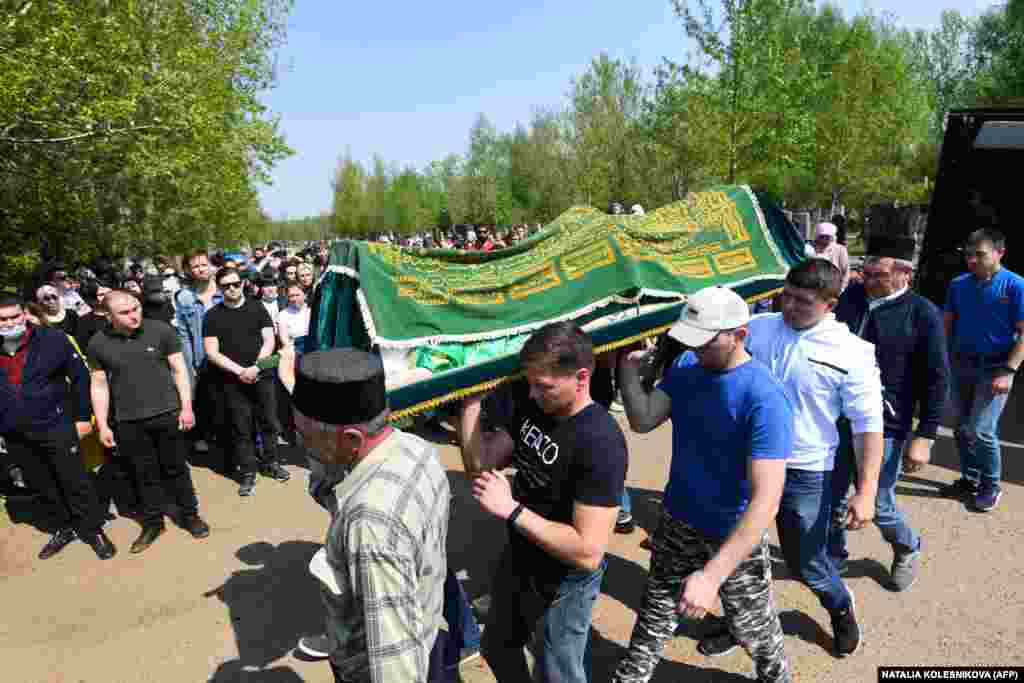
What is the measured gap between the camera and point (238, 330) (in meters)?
5.49

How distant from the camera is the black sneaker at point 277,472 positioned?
5.88 metres

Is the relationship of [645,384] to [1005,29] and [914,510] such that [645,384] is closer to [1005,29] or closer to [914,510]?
[914,510]

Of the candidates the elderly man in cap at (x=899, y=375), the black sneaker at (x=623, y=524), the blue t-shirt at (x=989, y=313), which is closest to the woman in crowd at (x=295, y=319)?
the black sneaker at (x=623, y=524)

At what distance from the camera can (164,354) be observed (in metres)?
4.62

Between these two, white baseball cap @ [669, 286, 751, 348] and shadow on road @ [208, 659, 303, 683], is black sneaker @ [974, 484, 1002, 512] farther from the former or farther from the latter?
shadow on road @ [208, 659, 303, 683]

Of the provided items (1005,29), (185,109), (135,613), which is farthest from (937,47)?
(135,613)

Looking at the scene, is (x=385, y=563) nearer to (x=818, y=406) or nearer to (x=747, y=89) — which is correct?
(x=818, y=406)

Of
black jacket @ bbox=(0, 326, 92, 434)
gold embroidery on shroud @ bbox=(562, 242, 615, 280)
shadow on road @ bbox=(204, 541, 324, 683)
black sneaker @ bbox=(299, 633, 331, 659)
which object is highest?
gold embroidery on shroud @ bbox=(562, 242, 615, 280)

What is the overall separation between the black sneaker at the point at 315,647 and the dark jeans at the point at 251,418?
2667 millimetres

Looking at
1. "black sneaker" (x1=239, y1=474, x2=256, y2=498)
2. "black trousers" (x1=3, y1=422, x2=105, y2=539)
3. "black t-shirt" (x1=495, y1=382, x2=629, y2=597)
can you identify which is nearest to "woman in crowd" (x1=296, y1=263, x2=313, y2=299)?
"black sneaker" (x1=239, y1=474, x2=256, y2=498)

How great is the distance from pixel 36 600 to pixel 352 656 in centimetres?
357

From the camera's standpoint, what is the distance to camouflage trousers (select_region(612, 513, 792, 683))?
8.27ft

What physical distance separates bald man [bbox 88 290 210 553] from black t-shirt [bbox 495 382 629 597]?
3.33 metres

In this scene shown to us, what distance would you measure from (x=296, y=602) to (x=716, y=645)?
244cm
